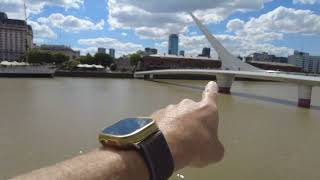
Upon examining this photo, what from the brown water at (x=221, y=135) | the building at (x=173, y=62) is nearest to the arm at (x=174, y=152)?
the brown water at (x=221, y=135)

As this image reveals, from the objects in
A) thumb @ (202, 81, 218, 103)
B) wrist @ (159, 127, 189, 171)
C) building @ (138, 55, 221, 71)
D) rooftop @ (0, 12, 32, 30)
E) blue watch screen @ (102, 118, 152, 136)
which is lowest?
building @ (138, 55, 221, 71)

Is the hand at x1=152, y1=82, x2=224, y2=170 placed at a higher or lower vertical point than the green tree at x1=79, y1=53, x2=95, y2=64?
higher

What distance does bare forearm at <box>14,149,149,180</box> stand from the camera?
0.50m

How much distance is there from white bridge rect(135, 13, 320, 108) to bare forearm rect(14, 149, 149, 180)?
16929mm

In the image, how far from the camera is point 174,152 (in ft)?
2.09

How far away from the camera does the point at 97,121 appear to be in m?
9.24

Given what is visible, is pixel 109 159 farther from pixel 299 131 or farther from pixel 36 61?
pixel 36 61

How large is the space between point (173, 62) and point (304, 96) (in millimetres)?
35239

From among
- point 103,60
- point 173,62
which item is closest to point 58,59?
point 103,60

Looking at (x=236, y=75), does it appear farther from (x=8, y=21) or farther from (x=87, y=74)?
(x=8, y=21)

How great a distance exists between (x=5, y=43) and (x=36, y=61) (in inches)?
504

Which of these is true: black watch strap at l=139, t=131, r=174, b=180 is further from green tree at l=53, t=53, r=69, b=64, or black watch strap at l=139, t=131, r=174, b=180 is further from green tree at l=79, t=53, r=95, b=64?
green tree at l=53, t=53, r=69, b=64

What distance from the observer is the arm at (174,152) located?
51 cm

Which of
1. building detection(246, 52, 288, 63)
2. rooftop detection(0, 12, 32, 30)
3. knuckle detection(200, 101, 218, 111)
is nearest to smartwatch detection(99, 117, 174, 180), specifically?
knuckle detection(200, 101, 218, 111)
